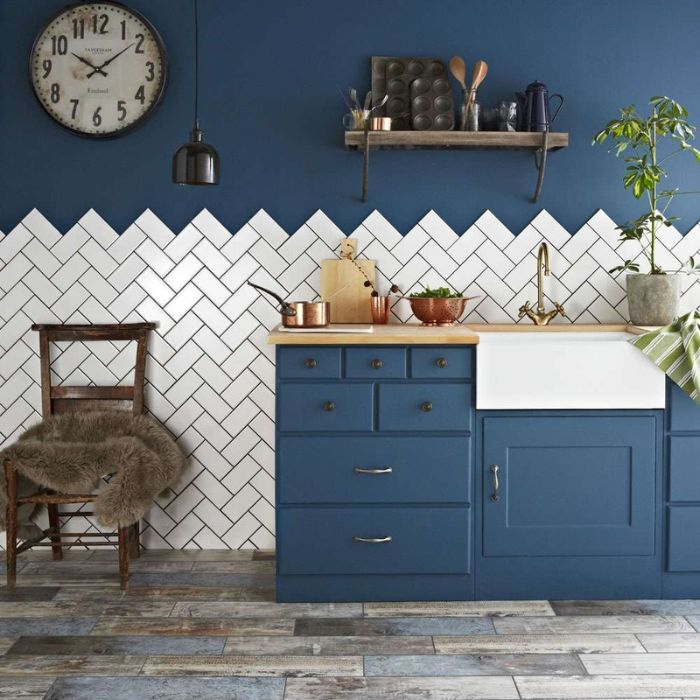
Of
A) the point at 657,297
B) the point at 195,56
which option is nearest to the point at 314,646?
the point at 657,297

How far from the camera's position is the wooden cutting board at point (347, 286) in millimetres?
3594

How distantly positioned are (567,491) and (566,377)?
0.40m

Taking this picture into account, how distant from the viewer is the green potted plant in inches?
130

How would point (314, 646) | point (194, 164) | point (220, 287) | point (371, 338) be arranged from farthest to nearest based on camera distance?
1. point (220, 287)
2. point (194, 164)
3. point (371, 338)
4. point (314, 646)

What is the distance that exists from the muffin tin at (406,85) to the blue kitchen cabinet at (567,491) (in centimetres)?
131

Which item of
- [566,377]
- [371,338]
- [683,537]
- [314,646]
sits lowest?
[314,646]

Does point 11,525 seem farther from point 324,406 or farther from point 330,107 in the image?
point 330,107

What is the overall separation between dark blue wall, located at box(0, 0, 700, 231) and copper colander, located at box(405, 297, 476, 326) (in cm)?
40

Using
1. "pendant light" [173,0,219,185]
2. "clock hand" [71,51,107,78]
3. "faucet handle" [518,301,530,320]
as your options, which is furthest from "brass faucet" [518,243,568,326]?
"clock hand" [71,51,107,78]

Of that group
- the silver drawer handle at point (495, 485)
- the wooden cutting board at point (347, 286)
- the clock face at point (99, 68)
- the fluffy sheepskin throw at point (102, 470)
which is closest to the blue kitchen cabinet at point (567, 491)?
the silver drawer handle at point (495, 485)

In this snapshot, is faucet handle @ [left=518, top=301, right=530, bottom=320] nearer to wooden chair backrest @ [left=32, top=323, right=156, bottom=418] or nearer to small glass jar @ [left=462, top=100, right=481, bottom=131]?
small glass jar @ [left=462, top=100, right=481, bottom=131]

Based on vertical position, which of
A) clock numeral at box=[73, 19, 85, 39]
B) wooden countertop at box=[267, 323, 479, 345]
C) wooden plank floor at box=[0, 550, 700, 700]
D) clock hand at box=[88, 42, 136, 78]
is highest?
clock numeral at box=[73, 19, 85, 39]

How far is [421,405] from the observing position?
3014 millimetres

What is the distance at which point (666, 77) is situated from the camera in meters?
3.61
